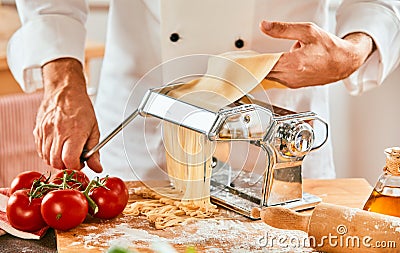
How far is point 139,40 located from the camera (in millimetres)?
1851

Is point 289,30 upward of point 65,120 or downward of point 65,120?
upward

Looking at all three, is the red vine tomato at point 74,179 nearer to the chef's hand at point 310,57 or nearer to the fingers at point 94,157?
the fingers at point 94,157

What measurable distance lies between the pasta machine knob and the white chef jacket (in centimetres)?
27

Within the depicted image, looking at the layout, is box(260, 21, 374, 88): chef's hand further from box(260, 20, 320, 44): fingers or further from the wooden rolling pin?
the wooden rolling pin

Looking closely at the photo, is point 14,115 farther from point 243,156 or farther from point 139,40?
point 243,156

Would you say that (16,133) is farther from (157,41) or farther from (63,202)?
(63,202)

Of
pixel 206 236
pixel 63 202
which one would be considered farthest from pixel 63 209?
pixel 206 236

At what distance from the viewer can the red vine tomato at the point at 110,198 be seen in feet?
4.82

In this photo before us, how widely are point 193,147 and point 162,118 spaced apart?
81mm

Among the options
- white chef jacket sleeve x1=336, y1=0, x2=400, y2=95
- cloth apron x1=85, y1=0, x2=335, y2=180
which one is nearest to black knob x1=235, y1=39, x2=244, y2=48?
cloth apron x1=85, y1=0, x2=335, y2=180

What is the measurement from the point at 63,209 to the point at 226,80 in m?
0.39

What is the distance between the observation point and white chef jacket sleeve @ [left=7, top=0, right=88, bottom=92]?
5.76 ft

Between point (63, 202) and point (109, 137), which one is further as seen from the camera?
point (109, 137)

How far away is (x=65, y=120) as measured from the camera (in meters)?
1.63
